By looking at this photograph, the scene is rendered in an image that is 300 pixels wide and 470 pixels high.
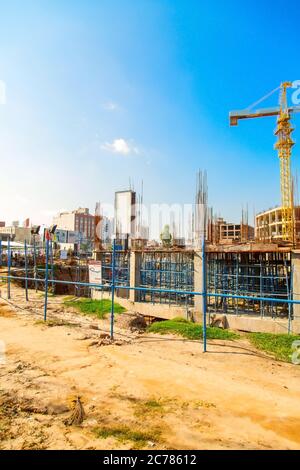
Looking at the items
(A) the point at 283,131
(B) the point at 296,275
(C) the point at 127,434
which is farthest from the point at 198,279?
(A) the point at 283,131

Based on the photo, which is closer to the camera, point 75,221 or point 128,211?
point 128,211

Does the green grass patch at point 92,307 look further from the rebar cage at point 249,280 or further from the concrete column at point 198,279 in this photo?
the rebar cage at point 249,280

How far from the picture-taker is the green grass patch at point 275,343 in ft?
25.0

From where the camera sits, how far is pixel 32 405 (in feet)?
12.9

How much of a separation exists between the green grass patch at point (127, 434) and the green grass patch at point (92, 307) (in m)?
8.48

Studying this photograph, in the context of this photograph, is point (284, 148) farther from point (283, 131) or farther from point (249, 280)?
point (249, 280)

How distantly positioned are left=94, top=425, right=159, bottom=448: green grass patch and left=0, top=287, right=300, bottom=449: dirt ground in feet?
0.04

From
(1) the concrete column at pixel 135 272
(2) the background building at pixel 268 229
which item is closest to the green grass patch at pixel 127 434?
(1) the concrete column at pixel 135 272

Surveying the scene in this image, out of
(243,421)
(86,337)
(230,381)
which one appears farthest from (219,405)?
(86,337)

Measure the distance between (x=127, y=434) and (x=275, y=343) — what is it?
6730mm

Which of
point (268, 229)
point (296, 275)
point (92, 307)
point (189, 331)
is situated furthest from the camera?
point (268, 229)

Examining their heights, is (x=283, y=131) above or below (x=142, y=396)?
above

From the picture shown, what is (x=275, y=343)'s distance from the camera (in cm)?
856

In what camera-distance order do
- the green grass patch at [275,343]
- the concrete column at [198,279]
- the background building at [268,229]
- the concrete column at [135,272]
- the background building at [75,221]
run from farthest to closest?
1. the background building at [75,221]
2. the background building at [268,229]
3. the concrete column at [135,272]
4. the concrete column at [198,279]
5. the green grass patch at [275,343]
